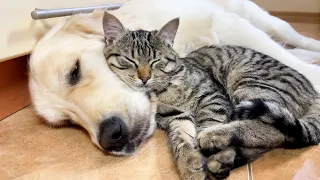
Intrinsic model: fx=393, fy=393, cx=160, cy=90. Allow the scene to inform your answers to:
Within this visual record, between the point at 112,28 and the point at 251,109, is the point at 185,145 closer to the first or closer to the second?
the point at 251,109

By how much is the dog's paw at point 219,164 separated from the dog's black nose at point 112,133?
10.8 inches

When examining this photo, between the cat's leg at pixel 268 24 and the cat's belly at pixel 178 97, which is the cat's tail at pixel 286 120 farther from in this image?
the cat's leg at pixel 268 24

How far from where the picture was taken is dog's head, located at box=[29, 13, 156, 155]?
118 centimetres

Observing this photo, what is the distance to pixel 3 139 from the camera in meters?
1.52

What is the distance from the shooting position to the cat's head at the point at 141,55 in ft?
4.12

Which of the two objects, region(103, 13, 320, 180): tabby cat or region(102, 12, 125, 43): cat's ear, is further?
region(102, 12, 125, 43): cat's ear

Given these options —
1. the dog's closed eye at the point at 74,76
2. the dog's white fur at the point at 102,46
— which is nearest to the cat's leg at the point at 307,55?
the dog's white fur at the point at 102,46

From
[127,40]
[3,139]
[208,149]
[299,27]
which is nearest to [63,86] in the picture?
[127,40]

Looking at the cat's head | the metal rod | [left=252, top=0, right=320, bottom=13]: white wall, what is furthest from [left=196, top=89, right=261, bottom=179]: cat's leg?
[left=252, top=0, right=320, bottom=13]: white wall

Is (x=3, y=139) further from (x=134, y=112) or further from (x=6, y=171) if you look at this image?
(x=134, y=112)

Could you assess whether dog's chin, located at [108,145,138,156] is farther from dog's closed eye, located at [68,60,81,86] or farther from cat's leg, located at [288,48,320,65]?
cat's leg, located at [288,48,320,65]

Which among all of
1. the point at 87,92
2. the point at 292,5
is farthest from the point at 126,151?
the point at 292,5

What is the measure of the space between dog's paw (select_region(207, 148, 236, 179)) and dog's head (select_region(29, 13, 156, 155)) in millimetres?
279

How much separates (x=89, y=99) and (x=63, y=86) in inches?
5.0
